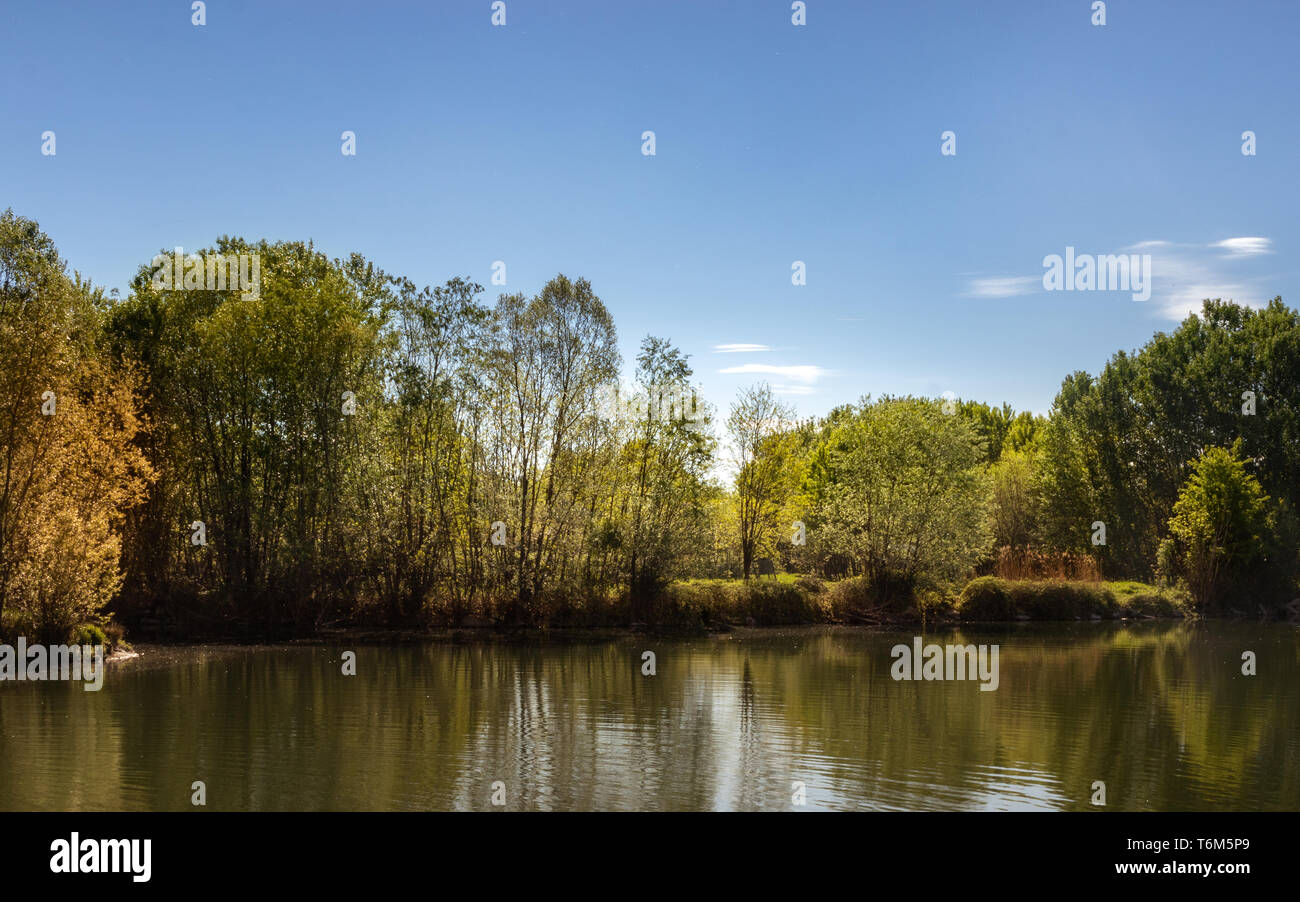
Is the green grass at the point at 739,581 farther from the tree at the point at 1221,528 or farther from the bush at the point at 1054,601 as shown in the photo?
the tree at the point at 1221,528

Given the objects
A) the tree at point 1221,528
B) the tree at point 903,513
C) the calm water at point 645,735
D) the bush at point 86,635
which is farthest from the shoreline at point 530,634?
the tree at point 903,513

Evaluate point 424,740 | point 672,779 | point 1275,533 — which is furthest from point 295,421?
point 1275,533

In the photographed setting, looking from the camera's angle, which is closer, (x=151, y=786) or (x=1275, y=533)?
(x=151, y=786)

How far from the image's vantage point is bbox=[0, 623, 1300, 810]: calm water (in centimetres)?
1498

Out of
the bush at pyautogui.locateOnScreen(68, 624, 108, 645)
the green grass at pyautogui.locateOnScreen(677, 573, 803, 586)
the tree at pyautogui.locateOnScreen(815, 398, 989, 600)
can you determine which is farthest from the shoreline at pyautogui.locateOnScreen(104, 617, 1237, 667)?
the tree at pyautogui.locateOnScreen(815, 398, 989, 600)

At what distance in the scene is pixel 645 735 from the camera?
782 inches

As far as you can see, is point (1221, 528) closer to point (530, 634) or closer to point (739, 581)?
point (739, 581)

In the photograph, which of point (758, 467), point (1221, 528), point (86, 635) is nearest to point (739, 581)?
point (758, 467)

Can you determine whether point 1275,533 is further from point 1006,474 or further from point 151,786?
point 151,786

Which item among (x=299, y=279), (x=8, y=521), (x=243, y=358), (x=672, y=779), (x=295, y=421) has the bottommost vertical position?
(x=672, y=779)

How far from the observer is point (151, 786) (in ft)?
49.4

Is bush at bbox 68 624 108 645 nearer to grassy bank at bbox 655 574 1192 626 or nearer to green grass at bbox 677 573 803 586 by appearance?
grassy bank at bbox 655 574 1192 626

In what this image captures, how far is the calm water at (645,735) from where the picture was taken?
14977 millimetres
